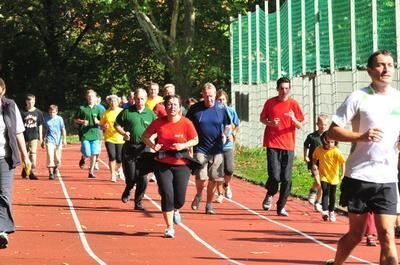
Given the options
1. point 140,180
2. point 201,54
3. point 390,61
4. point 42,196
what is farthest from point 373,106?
point 201,54

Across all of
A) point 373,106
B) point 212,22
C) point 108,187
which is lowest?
point 108,187

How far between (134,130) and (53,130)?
25.5 feet

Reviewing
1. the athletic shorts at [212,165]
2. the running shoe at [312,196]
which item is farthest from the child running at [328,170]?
the athletic shorts at [212,165]

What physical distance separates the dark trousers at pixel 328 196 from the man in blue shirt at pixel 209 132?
185cm

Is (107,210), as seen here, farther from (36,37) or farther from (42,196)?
(36,37)

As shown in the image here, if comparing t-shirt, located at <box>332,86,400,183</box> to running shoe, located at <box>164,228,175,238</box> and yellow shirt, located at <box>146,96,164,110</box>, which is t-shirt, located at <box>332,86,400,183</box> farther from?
yellow shirt, located at <box>146,96,164,110</box>

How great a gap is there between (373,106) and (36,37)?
177ft

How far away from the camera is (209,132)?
1703 centimetres

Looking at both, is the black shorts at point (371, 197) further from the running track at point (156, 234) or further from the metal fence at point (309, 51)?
the metal fence at point (309, 51)

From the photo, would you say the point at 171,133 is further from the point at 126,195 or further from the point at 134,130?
the point at 126,195

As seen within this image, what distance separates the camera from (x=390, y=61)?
860cm

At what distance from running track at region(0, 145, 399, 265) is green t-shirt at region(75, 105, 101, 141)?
431 centimetres

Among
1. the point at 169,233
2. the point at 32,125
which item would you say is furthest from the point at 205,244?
the point at 32,125

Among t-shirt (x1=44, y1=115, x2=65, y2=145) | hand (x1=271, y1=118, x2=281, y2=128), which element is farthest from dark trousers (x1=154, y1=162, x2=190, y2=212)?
t-shirt (x1=44, y1=115, x2=65, y2=145)
